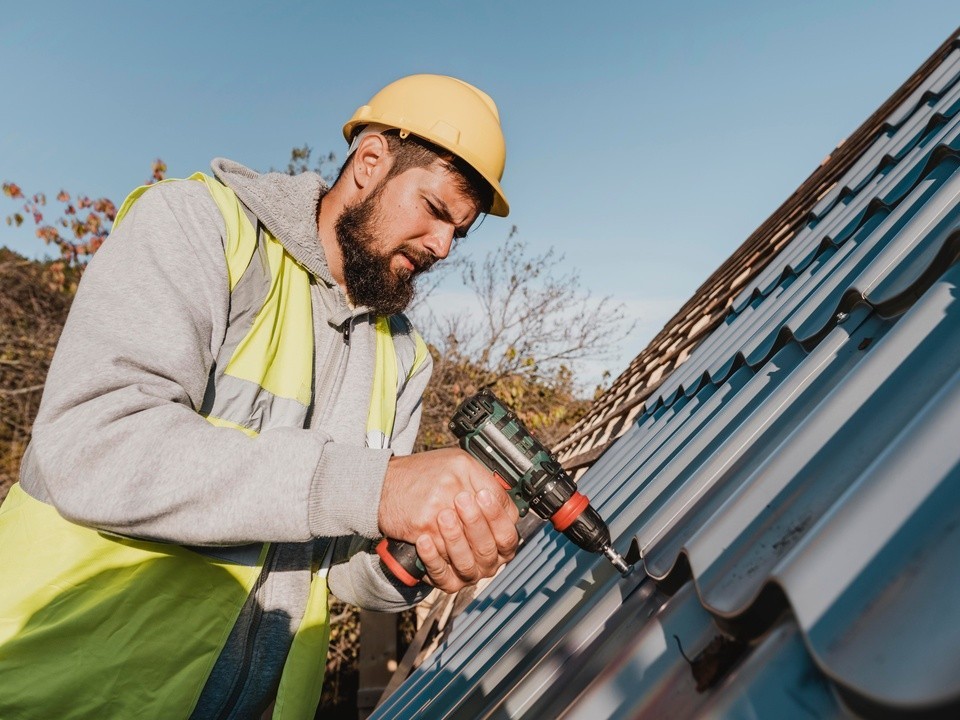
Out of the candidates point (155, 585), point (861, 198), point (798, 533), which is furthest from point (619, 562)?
point (861, 198)

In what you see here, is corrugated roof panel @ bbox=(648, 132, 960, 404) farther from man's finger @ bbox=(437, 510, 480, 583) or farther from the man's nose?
the man's nose

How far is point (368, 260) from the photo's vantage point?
2.61 meters

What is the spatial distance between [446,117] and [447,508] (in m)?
1.89

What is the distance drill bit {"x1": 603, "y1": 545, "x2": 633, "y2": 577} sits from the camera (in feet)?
4.87

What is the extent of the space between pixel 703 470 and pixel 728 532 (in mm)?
446

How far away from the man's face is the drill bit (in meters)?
1.50

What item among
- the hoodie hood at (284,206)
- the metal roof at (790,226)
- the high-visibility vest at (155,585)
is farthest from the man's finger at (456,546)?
the metal roof at (790,226)

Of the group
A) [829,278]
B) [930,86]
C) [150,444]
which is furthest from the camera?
[930,86]

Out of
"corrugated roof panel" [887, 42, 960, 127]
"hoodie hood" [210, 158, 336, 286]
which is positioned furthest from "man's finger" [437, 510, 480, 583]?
"corrugated roof panel" [887, 42, 960, 127]

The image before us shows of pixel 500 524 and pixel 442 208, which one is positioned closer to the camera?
pixel 500 524

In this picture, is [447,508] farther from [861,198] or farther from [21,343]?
[21,343]

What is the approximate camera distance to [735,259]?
5.14 metres

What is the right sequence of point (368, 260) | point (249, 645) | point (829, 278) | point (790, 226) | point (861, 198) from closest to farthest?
point (829, 278), point (249, 645), point (861, 198), point (368, 260), point (790, 226)

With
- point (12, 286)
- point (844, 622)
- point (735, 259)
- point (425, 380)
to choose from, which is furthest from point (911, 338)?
point (12, 286)
